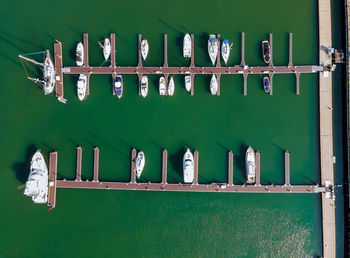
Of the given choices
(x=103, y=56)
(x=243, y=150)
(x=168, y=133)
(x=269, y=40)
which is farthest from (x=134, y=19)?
(x=243, y=150)

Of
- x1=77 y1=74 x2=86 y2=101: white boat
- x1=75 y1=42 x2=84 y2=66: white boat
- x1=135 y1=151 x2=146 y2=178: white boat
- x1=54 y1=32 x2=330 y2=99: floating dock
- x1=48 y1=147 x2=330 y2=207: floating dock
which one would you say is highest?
x1=75 y1=42 x2=84 y2=66: white boat

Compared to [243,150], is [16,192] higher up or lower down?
lower down

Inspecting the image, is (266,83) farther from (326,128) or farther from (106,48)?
(106,48)

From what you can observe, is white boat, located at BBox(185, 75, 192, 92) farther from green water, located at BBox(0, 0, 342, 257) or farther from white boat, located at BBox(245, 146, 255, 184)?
white boat, located at BBox(245, 146, 255, 184)

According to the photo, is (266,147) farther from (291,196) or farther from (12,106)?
(12,106)

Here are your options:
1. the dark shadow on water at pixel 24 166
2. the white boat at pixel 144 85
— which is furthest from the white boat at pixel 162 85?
the dark shadow on water at pixel 24 166

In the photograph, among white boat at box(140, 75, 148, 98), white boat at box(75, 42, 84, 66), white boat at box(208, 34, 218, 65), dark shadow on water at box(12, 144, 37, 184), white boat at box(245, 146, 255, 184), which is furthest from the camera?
dark shadow on water at box(12, 144, 37, 184)

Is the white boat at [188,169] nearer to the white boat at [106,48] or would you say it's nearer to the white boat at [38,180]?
the white boat at [106,48]

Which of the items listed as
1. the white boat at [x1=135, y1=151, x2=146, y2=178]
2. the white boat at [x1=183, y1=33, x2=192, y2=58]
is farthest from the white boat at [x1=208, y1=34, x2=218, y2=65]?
the white boat at [x1=135, y1=151, x2=146, y2=178]
